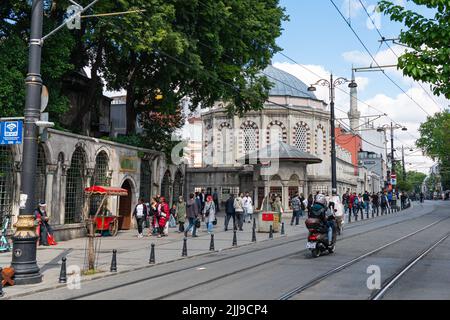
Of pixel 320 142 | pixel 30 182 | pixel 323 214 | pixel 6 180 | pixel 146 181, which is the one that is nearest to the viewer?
pixel 30 182

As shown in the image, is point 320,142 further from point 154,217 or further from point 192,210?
point 192,210

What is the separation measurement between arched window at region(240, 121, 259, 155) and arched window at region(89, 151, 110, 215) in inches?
1004

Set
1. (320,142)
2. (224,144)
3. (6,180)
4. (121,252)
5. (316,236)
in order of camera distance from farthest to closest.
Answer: (320,142)
(224,144)
(6,180)
(121,252)
(316,236)

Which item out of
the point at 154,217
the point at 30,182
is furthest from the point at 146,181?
the point at 30,182

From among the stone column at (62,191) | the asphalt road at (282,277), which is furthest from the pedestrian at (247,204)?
the asphalt road at (282,277)

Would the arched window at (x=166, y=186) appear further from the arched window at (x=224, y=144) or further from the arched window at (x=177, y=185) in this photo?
the arched window at (x=224, y=144)

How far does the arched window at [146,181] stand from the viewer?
25.2 m

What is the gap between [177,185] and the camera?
98.0ft

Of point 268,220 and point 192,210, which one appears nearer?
point 192,210

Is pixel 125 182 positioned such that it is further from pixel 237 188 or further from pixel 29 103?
Answer: pixel 237 188

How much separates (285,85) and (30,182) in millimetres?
43178

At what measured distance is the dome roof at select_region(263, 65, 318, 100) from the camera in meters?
48.9

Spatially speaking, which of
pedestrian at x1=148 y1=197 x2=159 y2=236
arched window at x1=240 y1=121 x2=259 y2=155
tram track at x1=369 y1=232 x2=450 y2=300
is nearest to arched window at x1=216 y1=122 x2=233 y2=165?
arched window at x1=240 y1=121 x2=259 y2=155

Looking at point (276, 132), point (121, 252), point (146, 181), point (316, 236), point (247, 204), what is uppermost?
point (276, 132)
